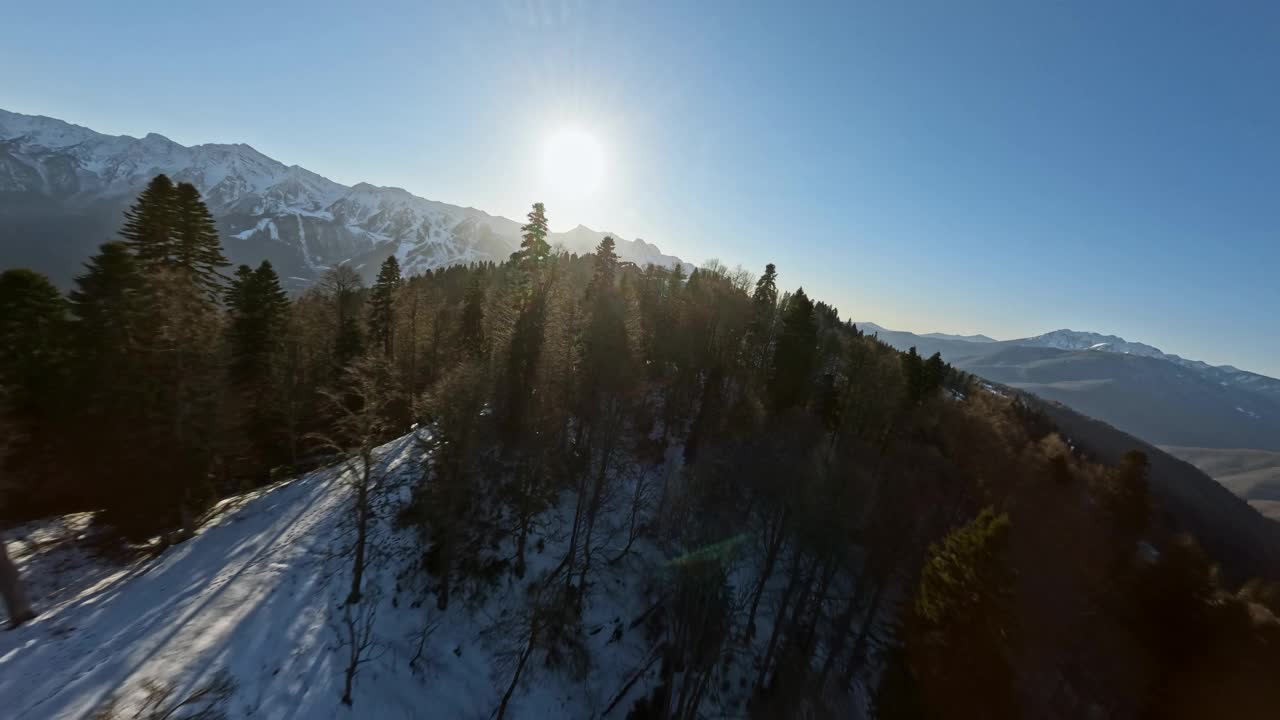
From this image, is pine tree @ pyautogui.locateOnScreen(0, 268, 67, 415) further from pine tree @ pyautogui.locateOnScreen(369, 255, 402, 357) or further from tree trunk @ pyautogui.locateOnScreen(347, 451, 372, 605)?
tree trunk @ pyautogui.locateOnScreen(347, 451, 372, 605)

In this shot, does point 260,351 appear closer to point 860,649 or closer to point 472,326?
point 472,326

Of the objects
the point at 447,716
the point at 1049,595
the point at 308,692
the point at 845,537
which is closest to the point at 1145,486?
the point at 1049,595

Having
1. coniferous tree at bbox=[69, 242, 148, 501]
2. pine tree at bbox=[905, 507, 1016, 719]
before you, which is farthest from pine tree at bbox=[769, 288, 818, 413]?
coniferous tree at bbox=[69, 242, 148, 501]

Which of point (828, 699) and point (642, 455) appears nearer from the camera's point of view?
point (828, 699)

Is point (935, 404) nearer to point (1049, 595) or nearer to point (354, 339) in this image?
point (1049, 595)

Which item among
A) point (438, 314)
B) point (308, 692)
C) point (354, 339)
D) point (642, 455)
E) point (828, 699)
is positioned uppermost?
point (438, 314)

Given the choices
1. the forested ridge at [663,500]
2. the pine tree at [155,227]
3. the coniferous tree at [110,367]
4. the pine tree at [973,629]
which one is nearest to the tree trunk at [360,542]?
the forested ridge at [663,500]
